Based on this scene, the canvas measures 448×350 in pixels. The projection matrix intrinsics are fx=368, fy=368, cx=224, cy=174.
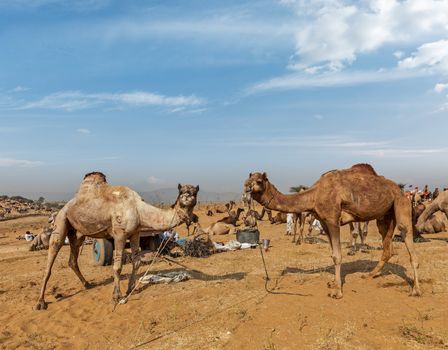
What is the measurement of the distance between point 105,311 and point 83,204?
2.45 metres

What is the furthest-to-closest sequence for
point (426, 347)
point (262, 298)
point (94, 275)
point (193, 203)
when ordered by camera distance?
point (94, 275), point (193, 203), point (262, 298), point (426, 347)

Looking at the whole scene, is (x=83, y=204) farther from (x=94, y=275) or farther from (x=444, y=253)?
(x=444, y=253)

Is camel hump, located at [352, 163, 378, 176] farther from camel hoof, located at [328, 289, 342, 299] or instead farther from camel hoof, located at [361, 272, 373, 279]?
camel hoof, located at [328, 289, 342, 299]

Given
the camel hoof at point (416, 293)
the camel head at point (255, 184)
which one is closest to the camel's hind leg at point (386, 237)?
the camel hoof at point (416, 293)

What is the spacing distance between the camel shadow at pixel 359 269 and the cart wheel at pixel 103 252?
6196mm

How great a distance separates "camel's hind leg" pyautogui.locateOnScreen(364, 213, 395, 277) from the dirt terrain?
0.80 feet

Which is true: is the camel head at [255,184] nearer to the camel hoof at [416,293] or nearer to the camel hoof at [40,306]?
the camel hoof at [416,293]

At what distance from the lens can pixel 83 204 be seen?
8.53 metres

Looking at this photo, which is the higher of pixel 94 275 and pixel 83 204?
pixel 83 204

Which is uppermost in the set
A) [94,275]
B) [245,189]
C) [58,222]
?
[245,189]

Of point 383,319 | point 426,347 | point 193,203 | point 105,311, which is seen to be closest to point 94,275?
point 105,311

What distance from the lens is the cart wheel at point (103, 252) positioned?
12.8 m

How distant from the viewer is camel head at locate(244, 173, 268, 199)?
8062 millimetres

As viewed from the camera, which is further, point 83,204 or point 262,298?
point 83,204
